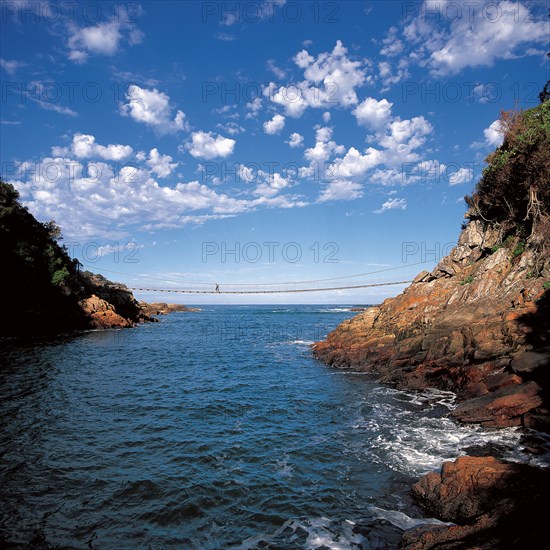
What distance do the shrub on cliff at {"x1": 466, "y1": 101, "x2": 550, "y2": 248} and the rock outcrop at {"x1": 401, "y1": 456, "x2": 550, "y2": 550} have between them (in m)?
17.1

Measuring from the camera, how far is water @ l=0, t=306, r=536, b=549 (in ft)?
21.6

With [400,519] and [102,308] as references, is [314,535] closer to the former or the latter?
[400,519]

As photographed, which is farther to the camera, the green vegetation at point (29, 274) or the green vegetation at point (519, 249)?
the green vegetation at point (29, 274)

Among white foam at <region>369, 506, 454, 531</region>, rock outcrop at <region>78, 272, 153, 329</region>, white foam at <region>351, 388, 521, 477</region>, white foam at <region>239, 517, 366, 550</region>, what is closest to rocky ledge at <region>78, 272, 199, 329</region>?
rock outcrop at <region>78, 272, 153, 329</region>

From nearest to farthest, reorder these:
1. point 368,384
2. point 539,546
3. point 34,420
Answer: point 539,546 < point 34,420 < point 368,384

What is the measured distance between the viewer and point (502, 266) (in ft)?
70.4

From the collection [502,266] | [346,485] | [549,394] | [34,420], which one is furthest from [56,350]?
[502,266]

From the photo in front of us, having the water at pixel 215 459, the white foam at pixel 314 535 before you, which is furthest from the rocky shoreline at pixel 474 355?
the white foam at pixel 314 535

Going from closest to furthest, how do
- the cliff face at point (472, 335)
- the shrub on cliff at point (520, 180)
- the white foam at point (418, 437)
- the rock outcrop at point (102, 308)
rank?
the white foam at point (418, 437) → the cliff face at point (472, 335) → the shrub on cliff at point (520, 180) → the rock outcrop at point (102, 308)

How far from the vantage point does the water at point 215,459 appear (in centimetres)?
660

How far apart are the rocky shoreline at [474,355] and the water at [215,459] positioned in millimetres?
941

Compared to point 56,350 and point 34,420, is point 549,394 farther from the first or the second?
point 56,350

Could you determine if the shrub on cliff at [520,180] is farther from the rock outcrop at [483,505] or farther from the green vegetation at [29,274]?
the green vegetation at [29,274]

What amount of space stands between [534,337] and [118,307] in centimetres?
6198
